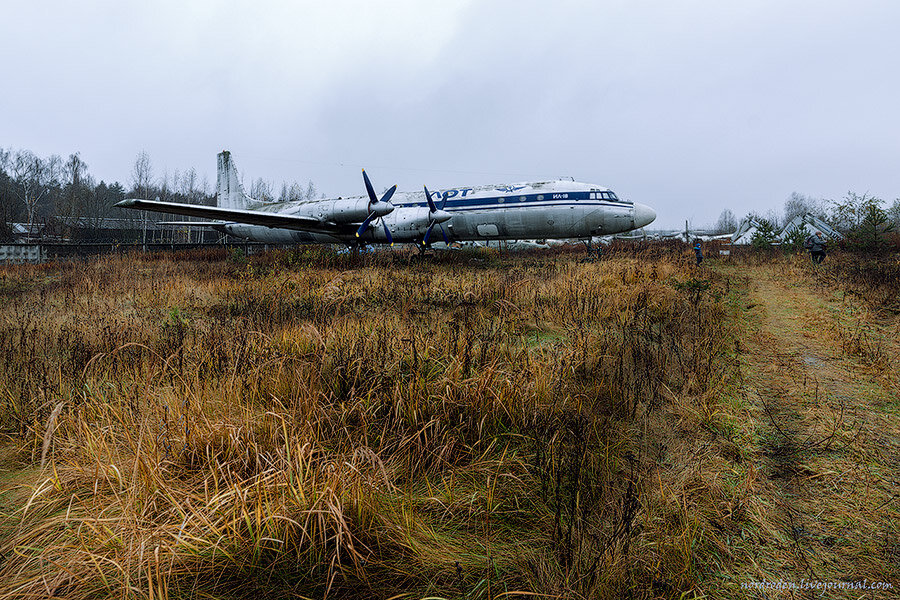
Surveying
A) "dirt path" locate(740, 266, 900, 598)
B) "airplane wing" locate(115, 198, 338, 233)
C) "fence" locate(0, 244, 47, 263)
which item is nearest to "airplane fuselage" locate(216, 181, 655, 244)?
"airplane wing" locate(115, 198, 338, 233)

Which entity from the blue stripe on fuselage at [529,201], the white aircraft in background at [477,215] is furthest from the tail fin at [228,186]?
the blue stripe on fuselage at [529,201]

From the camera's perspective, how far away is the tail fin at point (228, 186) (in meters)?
23.1

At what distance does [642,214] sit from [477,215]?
7.36 meters

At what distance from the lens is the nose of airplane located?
1802 centimetres

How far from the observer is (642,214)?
18078mm

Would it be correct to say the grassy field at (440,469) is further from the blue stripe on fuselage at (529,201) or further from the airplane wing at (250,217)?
the blue stripe on fuselage at (529,201)

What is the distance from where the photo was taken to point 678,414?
3.26 metres

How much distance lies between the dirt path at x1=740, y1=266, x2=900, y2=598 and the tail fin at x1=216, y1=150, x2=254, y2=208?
24.9 metres

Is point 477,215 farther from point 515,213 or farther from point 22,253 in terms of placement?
point 22,253

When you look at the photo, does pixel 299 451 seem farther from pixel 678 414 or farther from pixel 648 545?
pixel 678 414

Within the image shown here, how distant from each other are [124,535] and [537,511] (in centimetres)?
189

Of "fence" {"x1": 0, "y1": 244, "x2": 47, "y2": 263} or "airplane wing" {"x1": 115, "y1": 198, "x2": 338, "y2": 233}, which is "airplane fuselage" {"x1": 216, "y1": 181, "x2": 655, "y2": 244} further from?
"fence" {"x1": 0, "y1": 244, "x2": 47, "y2": 263}

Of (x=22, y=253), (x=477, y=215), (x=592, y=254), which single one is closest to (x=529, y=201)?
(x=477, y=215)

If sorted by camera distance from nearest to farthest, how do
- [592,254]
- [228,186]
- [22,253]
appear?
[22,253] < [592,254] < [228,186]
